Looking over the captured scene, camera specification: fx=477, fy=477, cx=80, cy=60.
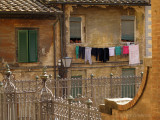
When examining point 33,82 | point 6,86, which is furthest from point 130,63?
point 6,86

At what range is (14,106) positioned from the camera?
40.7 feet

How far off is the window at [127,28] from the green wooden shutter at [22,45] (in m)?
5.14

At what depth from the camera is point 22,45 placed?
21.9 meters

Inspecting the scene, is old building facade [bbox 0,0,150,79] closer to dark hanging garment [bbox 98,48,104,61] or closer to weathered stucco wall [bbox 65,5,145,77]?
weathered stucco wall [bbox 65,5,145,77]

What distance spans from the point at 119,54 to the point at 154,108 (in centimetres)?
1683

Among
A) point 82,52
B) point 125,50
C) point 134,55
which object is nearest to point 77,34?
point 82,52

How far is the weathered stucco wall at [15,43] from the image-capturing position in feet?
70.6

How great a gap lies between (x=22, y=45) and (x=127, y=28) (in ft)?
18.4

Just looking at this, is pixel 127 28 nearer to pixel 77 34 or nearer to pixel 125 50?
pixel 125 50

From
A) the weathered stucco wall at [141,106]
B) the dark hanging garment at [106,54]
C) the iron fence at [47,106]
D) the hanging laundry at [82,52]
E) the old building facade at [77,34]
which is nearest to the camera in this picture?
the weathered stucco wall at [141,106]

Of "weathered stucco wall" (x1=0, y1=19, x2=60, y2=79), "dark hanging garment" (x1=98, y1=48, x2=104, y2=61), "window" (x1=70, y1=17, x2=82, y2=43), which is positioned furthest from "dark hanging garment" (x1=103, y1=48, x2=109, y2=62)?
"weathered stucco wall" (x1=0, y1=19, x2=60, y2=79)

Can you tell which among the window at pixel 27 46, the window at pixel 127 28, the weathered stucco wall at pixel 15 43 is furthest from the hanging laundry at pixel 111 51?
the window at pixel 27 46

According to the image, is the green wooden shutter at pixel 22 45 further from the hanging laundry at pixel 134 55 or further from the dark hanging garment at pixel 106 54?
the hanging laundry at pixel 134 55

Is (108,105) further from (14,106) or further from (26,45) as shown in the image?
(26,45)
